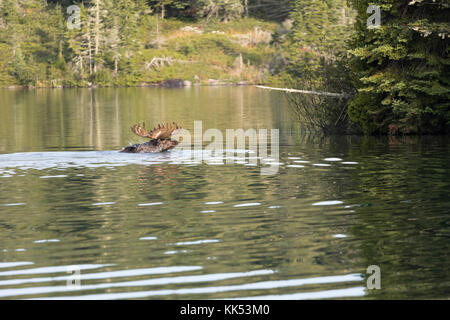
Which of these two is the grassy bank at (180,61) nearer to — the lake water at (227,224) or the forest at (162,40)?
the forest at (162,40)

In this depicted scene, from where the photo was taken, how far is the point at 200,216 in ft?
48.0

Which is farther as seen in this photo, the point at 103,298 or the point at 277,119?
the point at 277,119

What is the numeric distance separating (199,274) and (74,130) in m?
27.3

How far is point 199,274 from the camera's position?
10547 mm

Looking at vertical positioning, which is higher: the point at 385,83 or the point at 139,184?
the point at 385,83

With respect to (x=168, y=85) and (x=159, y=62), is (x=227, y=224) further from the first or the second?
(x=159, y=62)

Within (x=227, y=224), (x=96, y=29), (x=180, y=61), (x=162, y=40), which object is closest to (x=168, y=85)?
(x=180, y=61)

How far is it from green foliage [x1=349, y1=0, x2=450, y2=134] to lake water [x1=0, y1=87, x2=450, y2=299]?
5.43 feet

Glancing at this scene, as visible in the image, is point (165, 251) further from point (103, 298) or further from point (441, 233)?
point (441, 233)

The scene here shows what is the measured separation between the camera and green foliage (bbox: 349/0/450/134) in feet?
87.6

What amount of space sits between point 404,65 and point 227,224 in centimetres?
1622

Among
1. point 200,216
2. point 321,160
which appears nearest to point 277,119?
point 321,160

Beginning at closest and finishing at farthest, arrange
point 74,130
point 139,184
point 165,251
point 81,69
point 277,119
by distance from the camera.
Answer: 1. point 165,251
2. point 139,184
3. point 74,130
4. point 277,119
5. point 81,69
